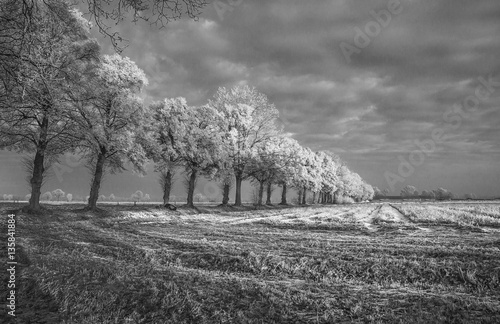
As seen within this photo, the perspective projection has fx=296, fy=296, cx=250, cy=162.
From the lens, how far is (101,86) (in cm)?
2597

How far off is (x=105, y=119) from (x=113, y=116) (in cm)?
83

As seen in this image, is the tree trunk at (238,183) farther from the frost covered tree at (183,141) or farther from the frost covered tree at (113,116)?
the frost covered tree at (113,116)

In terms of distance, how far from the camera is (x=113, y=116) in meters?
27.0

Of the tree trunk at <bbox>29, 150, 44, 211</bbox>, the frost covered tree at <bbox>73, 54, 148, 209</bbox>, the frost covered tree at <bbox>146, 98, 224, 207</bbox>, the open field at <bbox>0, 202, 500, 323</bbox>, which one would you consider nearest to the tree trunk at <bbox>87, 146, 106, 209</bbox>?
the frost covered tree at <bbox>73, 54, 148, 209</bbox>

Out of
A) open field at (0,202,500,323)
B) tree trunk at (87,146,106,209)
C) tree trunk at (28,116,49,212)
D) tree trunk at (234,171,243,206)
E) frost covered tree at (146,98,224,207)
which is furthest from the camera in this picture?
tree trunk at (234,171,243,206)

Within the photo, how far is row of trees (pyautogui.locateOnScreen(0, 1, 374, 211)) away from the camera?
7.81m

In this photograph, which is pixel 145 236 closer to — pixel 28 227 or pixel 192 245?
pixel 192 245

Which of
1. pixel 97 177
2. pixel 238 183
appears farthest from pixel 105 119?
pixel 238 183

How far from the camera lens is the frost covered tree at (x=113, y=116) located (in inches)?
943

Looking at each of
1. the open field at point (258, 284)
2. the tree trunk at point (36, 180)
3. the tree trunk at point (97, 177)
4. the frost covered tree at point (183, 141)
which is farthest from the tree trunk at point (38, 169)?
the open field at point (258, 284)

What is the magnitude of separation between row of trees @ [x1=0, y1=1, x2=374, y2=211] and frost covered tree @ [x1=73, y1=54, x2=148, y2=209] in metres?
0.09

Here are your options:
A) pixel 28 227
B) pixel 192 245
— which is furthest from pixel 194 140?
pixel 192 245

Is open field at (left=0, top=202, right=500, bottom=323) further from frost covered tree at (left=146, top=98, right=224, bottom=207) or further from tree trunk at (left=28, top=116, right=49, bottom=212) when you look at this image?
frost covered tree at (left=146, top=98, right=224, bottom=207)

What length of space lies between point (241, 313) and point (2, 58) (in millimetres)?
7432
